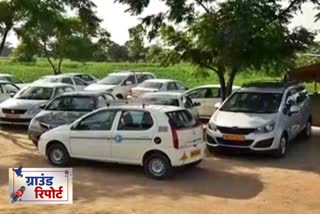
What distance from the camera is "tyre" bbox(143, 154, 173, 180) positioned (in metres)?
10.1

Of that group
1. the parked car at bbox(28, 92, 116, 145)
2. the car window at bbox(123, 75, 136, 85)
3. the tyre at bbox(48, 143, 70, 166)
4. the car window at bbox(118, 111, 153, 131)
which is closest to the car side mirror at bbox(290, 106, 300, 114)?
the car window at bbox(118, 111, 153, 131)

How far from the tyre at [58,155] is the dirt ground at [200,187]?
0.31m

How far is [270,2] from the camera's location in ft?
50.2

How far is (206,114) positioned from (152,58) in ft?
10.8

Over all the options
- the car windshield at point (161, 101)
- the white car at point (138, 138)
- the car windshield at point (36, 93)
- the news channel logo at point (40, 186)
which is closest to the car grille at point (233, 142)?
the white car at point (138, 138)

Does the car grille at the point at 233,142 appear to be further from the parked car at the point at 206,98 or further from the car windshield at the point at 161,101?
the parked car at the point at 206,98

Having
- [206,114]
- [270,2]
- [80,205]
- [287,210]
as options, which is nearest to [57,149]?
[80,205]

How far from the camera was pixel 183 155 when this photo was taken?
10094mm

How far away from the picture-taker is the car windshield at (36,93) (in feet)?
56.9

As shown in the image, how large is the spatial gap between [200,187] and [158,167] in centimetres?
98

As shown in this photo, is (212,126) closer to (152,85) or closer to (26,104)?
(26,104)

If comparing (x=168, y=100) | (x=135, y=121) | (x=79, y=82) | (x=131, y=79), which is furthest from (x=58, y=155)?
(x=79, y=82)

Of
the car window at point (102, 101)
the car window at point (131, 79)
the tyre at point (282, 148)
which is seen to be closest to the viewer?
the tyre at point (282, 148)

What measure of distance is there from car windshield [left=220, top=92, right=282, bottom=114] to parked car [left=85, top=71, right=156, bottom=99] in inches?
449
